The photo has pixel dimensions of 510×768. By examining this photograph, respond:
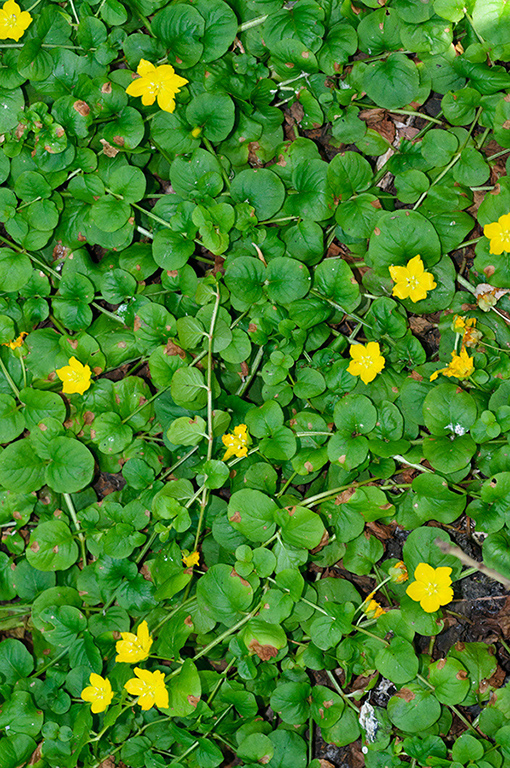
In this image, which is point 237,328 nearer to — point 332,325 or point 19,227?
point 332,325

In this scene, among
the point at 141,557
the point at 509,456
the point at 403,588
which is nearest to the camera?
the point at 509,456

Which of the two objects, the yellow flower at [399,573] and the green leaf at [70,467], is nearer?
the yellow flower at [399,573]

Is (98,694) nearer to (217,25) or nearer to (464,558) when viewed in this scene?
(464,558)

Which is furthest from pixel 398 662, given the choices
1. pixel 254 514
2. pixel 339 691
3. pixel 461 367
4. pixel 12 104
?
pixel 12 104

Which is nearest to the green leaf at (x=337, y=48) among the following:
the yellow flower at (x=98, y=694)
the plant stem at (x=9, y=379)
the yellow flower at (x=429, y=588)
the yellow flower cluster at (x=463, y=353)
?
the yellow flower cluster at (x=463, y=353)

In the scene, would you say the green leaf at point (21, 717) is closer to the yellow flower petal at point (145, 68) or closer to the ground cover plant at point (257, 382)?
the ground cover plant at point (257, 382)

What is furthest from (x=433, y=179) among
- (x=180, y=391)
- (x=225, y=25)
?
(x=180, y=391)
